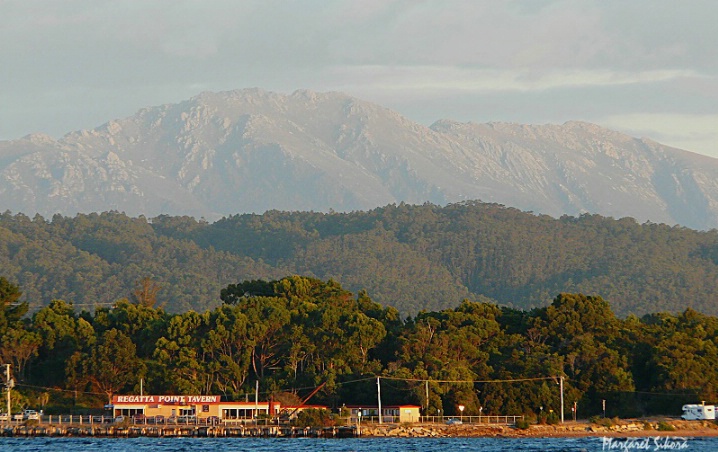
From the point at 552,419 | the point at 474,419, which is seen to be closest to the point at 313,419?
the point at 474,419

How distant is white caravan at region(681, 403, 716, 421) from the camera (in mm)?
95062

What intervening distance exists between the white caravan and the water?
6.11m

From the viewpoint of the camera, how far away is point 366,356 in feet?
355

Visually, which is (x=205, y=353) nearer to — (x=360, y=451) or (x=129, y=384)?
(x=129, y=384)

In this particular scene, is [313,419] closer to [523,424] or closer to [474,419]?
[474,419]

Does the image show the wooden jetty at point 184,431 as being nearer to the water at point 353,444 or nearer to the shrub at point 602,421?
the water at point 353,444

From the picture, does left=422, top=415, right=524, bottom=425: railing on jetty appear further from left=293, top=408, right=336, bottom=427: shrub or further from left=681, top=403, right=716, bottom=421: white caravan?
left=681, top=403, right=716, bottom=421: white caravan

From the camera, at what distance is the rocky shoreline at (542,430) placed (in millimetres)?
90438

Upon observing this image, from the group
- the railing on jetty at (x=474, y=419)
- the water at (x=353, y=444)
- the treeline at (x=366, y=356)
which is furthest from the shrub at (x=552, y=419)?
the water at (x=353, y=444)

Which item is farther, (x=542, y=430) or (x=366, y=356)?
(x=366, y=356)

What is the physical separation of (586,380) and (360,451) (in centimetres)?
3205

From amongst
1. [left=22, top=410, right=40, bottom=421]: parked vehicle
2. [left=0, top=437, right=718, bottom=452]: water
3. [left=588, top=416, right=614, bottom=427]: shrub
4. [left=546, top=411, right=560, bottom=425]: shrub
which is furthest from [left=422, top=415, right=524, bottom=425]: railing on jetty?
[left=22, top=410, right=40, bottom=421]: parked vehicle

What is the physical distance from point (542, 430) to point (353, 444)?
628 inches

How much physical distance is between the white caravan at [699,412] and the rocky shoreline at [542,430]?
1.40 meters
